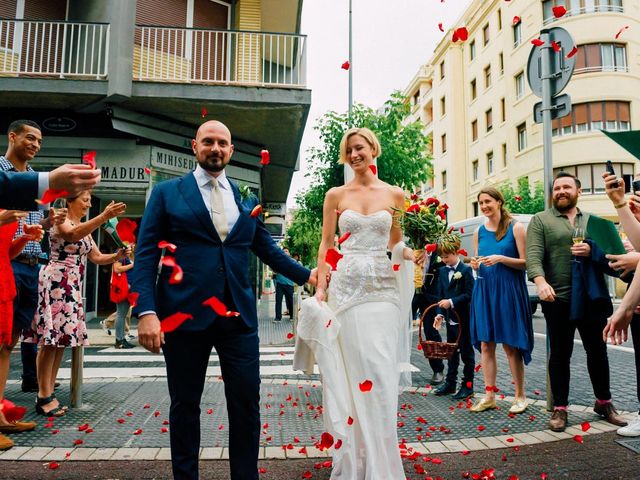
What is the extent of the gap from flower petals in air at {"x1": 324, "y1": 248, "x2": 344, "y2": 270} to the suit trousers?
1.03m

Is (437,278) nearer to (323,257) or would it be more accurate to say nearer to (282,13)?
(323,257)

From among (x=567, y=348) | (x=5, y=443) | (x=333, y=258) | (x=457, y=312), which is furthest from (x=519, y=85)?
(x=5, y=443)

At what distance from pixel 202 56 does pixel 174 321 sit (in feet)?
38.3

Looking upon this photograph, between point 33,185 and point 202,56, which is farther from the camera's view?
point 202,56

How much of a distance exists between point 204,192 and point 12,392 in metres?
4.48

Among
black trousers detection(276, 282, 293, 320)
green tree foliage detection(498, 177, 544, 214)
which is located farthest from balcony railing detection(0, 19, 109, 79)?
green tree foliage detection(498, 177, 544, 214)

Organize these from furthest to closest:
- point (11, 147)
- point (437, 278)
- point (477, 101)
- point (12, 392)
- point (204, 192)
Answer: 1. point (477, 101)
2. point (437, 278)
3. point (12, 392)
4. point (11, 147)
5. point (204, 192)

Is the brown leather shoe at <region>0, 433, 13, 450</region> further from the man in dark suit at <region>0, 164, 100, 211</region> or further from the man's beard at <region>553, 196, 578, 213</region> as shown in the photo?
the man's beard at <region>553, 196, 578, 213</region>

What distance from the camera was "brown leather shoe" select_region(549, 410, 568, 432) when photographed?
4.53m

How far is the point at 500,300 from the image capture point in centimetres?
537

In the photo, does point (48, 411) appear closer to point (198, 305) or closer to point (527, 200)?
point (198, 305)

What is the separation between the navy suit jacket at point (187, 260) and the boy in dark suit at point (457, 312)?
3.43 meters

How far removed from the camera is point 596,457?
386 centimetres

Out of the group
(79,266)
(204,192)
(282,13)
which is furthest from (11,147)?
(282,13)
